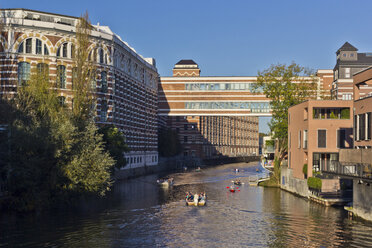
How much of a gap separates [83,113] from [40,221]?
66.5 feet

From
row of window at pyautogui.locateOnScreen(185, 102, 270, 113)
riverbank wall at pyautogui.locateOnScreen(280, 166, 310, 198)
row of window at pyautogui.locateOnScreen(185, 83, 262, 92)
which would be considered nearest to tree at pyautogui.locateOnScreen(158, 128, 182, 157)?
row of window at pyautogui.locateOnScreen(185, 102, 270, 113)

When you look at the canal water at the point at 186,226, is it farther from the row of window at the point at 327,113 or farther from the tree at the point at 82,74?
the tree at the point at 82,74

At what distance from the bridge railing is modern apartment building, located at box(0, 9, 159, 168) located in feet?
124

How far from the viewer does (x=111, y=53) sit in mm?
86625

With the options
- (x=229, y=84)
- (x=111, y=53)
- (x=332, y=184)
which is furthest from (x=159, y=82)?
(x=332, y=184)

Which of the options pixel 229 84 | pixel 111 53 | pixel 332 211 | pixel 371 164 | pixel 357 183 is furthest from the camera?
pixel 229 84

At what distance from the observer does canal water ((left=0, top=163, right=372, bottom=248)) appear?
36594 mm

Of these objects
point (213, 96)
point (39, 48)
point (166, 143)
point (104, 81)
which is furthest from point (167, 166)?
point (39, 48)

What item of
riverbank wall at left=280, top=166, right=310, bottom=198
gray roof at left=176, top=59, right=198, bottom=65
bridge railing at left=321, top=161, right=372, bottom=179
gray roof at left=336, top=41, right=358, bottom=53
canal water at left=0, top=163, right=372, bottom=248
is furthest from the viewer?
gray roof at left=176, top=59, right=198, bottom=65

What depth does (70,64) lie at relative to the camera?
262 feet

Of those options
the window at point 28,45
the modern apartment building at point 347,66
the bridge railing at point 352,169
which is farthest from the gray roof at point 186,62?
the bridge railing at point 352,169

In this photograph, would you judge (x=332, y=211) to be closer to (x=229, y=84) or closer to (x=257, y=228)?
(x=257, y=228)

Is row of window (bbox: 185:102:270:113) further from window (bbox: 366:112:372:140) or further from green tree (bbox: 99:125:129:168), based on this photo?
window (bbox: 366:112:372:140)

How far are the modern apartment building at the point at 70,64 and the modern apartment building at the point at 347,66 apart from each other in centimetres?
4609
